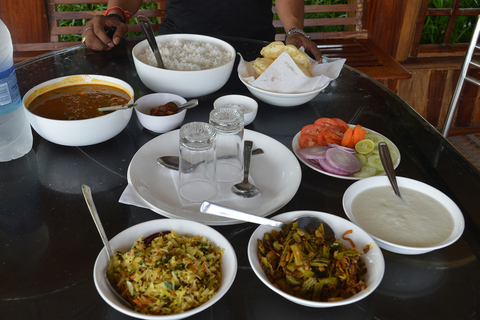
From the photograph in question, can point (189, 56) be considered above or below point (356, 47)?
above

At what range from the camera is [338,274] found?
36.4 inches

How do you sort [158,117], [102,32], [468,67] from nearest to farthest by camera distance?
[158,117]
[102,32]
[468,67]

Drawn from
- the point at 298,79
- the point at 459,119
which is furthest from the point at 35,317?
the point at 459,119

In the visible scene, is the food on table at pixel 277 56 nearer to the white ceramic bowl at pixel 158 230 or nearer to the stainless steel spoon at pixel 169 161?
the stainless steel spoon at pixel 169 161

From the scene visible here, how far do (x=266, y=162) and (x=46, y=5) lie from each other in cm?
259

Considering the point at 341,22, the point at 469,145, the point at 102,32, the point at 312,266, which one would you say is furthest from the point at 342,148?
the point at 469,145

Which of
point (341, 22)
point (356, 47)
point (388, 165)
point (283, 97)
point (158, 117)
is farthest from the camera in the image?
point (341, 22)

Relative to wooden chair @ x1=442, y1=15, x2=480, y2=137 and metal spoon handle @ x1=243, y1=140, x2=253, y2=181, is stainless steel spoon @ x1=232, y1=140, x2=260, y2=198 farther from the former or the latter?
wooden chair @ x1=442, y1=15, x2=480, y2=137

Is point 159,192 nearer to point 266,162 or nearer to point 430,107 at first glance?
point 266,162

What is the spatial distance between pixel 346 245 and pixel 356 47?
8.77 ft

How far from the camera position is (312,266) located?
94 centimetres

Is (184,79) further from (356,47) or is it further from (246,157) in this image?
(356,47)

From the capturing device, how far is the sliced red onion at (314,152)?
135 cm

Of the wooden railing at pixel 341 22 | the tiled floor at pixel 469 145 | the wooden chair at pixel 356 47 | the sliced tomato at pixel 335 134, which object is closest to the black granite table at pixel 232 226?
the sliced tomato at pixel 335 134
